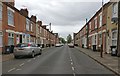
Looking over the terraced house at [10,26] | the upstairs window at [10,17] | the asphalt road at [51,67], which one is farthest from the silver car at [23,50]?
the upstairs window at [10,17]

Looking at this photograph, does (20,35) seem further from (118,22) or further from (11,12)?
(118,22)

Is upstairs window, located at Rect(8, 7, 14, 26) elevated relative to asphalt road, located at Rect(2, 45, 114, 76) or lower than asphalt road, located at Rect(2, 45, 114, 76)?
elevated

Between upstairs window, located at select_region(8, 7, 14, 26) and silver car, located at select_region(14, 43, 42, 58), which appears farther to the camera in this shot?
upstairs window, located at select_region(8, 7, 14, 26)

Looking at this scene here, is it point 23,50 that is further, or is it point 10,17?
point 10,17

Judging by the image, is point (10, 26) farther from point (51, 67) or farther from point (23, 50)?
point (51, 67)

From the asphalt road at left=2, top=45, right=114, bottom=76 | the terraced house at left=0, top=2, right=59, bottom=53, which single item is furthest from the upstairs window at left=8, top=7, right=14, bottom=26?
the asphalt road at left=2, top=45, right=114, bottom=76

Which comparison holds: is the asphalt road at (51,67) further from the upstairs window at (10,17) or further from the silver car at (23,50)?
the upstairs window at (10,17)

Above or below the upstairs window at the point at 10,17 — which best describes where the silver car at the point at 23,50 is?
below

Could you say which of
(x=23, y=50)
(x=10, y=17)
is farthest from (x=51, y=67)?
(x=10, y=17)

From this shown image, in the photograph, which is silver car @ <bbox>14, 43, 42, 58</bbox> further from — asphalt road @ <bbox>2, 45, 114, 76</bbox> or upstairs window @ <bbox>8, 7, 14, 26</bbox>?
upstairs window @ <bbox>8, 7, 14, 26</bbox>

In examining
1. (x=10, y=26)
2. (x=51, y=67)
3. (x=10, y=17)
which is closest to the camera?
(x=51, y=67)

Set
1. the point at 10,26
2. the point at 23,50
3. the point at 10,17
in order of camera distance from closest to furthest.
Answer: the point at 23,50
the point at 10,26
the point at 10,17

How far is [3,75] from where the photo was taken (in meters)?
9.83

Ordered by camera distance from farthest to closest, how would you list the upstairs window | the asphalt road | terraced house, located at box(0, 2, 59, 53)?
the upstairs window
terraced house, located at box(0, 2, 59, 53)
the asphalt road
